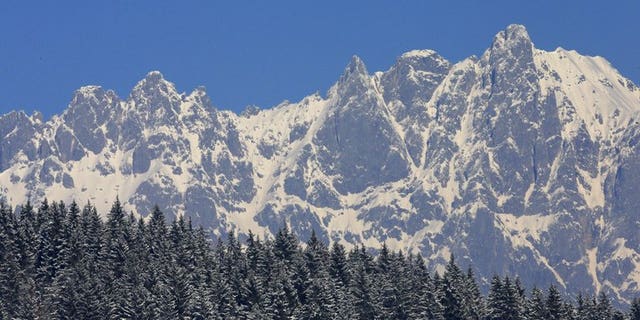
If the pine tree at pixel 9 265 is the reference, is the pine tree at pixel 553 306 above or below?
below

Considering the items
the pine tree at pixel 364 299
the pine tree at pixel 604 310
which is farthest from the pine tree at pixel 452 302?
the pine tree at pixel 604 310

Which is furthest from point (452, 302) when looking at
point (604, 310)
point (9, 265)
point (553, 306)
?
point (9, 265)

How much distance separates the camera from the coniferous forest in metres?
162

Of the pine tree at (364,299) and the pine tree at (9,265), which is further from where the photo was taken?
the pine tree at (364,299)

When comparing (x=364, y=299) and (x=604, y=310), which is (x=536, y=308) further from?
(x=364, y=299)

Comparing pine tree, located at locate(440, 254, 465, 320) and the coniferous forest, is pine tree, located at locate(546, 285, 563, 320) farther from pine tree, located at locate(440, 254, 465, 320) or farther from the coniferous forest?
pine tree, located at locate(440, 254, 465, 320)

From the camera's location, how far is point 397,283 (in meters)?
183

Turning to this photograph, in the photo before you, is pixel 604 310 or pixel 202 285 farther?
pixel 604 310

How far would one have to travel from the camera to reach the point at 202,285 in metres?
174

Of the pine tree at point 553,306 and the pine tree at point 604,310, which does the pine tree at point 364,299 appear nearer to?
the pine tree at point 553,306

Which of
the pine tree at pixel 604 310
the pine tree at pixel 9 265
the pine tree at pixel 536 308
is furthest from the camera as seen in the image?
the pine tree at pixel 604 310

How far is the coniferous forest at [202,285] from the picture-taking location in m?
162

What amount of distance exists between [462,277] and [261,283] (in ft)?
97.3

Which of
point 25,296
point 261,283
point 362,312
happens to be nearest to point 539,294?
point 362,312
